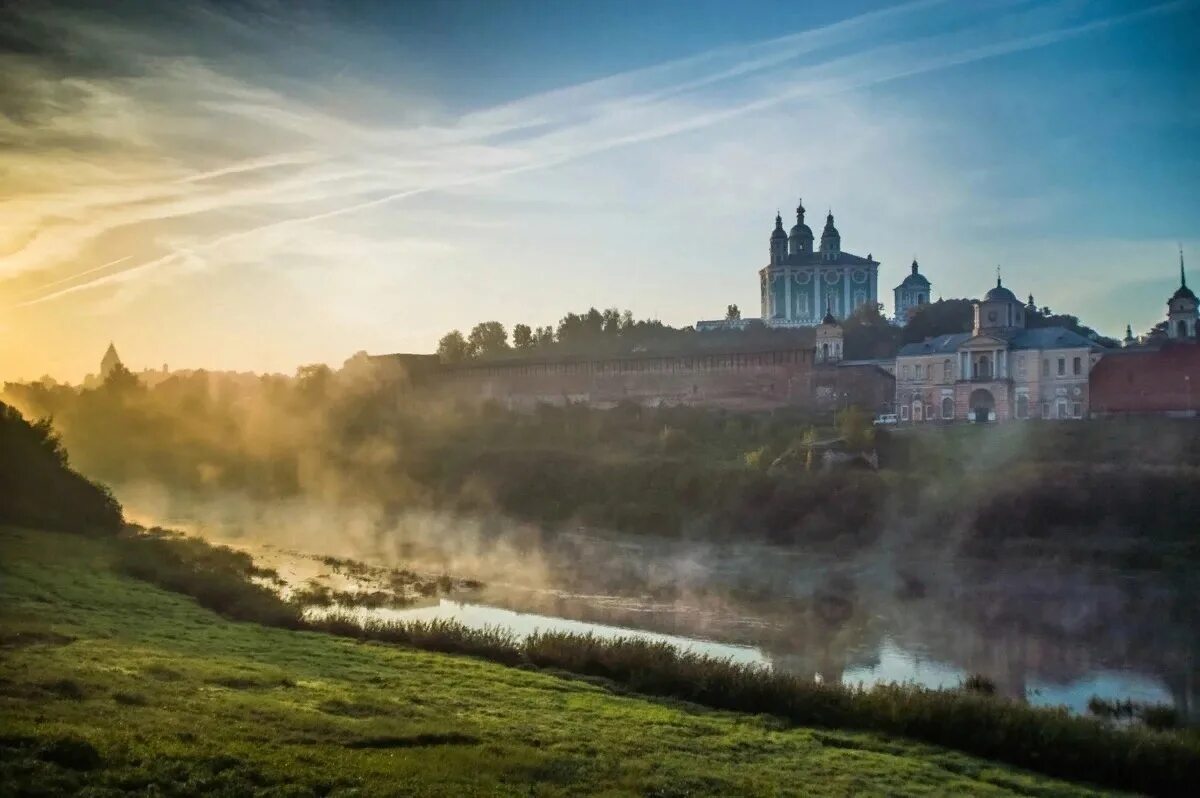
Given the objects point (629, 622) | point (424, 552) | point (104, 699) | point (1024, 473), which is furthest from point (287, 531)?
point (104, 699)

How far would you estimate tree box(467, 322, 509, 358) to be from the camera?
213ft

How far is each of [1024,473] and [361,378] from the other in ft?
112

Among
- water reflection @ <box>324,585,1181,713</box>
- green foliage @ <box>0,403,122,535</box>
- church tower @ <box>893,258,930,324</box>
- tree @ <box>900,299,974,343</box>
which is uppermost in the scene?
church tower @ <box>893,258,930,324</box>

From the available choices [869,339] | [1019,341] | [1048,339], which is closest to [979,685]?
[1048,339]

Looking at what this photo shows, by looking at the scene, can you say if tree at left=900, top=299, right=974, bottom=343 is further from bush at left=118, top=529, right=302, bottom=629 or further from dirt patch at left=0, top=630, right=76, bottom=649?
dirt patch at left=0, top=630, right=76, bottom=649

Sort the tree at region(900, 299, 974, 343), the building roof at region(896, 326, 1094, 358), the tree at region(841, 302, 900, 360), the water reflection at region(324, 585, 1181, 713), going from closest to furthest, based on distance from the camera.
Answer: the water reflection at region(324, 585, 1181, 713) → the building roof at region(896, 326, 1094, 358) → the tree at region(841, 302, 900, 360) → the tree at region(900, 299, 974, 343)

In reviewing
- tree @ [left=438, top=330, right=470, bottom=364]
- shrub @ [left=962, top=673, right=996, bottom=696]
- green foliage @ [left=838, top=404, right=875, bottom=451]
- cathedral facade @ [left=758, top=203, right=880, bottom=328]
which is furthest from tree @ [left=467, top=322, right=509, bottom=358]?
shrub @ [left=962, top=673, right=996, bottom=696]

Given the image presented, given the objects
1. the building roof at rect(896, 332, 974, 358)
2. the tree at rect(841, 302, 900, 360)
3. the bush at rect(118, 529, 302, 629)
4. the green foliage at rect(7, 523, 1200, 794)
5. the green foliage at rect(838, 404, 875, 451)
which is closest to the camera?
the green foliage at rect(7, 523, 1200, 794)

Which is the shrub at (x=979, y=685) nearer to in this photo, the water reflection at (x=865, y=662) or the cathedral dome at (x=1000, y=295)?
the water reflection at (x=865, y=662)

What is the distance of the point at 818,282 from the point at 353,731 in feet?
225

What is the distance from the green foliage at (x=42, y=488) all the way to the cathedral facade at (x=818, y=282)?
54676 mm

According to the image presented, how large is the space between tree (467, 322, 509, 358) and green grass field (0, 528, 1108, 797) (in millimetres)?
52766

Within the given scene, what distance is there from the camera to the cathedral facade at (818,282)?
239ft

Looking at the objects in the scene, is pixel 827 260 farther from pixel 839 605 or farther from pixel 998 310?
pixel 839 605
